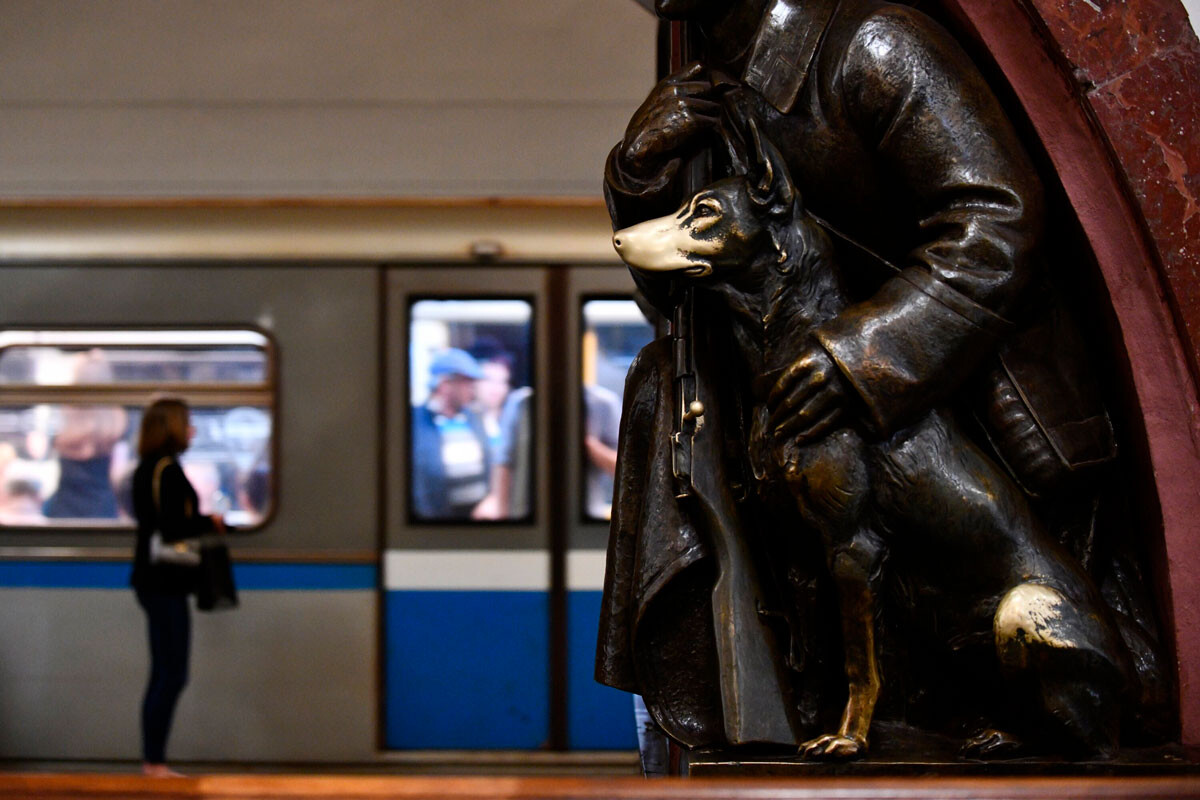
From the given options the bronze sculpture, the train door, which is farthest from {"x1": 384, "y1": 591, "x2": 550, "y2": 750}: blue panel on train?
the bronze sculpture

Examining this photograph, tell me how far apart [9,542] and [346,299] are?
5.38 ft

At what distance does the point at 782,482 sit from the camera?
1.05m

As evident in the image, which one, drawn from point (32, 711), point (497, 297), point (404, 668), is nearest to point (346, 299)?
point (497, 297)

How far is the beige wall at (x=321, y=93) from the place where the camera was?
4258 millimetres

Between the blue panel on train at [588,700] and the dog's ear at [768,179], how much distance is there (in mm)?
3423

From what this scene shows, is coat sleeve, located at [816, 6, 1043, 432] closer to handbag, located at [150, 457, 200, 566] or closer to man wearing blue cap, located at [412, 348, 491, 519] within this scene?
man wearing blue cap, located at [412, 348, 491, 519]

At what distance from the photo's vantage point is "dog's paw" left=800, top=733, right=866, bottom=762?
101 cm

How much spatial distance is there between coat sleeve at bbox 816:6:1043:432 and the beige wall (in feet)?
10.8

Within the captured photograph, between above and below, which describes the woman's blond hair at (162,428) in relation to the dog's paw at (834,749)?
above

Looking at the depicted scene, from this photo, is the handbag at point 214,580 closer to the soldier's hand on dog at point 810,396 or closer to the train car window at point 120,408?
the train car window at point 120,408

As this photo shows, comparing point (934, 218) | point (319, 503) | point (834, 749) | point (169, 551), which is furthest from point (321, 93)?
point (834, 749)

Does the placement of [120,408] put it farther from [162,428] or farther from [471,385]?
[471,385]

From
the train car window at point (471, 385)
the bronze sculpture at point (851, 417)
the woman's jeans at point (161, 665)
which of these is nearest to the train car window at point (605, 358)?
the train car window at point (471, 385)

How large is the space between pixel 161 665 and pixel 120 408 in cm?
103
